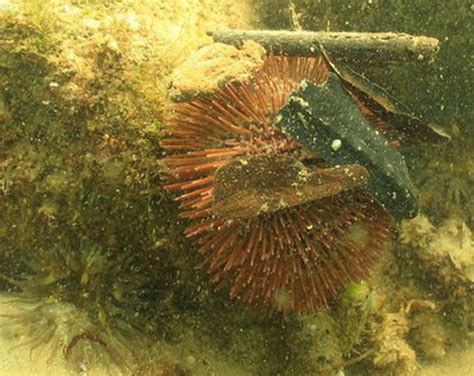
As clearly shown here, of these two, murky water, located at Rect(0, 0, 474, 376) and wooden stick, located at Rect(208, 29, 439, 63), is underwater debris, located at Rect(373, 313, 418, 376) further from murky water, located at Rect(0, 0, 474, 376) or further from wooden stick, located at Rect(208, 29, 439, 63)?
wooden stick, located at Rect(208, 29, 439, 63)

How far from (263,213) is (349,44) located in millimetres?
1548

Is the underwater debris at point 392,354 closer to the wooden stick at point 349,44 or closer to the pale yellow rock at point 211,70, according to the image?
the wooden stick at point 349,44

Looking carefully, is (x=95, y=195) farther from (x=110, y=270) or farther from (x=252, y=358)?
(x=252, y=358)

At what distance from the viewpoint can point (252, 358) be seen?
4141mm

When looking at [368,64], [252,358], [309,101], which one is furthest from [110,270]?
[368,64]

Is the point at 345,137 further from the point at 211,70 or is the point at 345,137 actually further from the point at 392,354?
the point at 392,354

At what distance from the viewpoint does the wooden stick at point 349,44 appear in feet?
11.7

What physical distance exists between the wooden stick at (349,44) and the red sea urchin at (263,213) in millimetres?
471

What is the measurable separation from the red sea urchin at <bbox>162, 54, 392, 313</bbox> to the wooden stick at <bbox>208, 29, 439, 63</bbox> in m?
0.47

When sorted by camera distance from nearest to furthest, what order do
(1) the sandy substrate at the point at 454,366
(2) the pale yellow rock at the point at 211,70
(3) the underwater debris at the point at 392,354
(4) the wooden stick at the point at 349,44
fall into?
(2) the pale yellow rock at the point at 211,70
(4) the wooden stick at the point at 349,44
(3) the underwater debris at the point at 392,354
(1) the sandy substrate at the point at 454,366

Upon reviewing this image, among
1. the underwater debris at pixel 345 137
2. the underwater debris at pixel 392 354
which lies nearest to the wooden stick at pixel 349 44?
the underwater debris at pixel 345 137

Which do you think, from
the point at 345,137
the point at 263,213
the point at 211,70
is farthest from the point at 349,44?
the point at 263,213

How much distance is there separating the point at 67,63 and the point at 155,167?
881mm

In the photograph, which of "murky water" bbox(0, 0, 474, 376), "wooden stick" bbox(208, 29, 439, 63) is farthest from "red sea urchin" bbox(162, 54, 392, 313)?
"wooden stick" bbox(208, 29, 439, 63)
